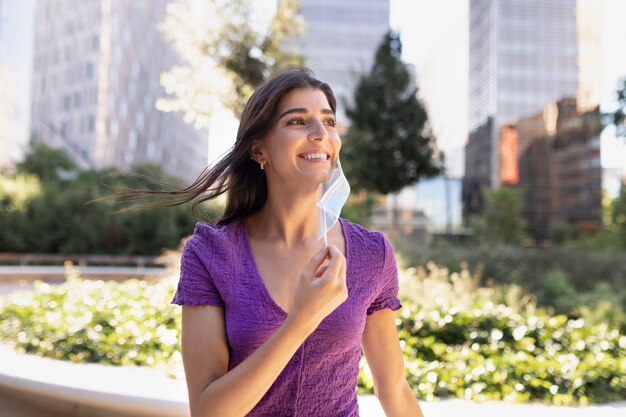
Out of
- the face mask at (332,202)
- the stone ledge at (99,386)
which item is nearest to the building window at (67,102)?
the stone ledge at (99,386)

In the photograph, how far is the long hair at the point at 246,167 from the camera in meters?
1.71

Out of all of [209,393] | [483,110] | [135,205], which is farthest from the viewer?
[483,110]

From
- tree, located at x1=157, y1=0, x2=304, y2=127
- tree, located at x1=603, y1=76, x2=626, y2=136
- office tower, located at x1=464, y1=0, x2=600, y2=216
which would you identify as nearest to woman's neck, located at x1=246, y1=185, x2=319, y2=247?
tree, located at x1=603, y1=76, x2=626, y2=136

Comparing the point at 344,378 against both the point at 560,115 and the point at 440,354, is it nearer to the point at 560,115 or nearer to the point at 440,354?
the point at 440,354

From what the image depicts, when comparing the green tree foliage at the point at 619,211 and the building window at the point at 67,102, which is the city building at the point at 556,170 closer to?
the green tree foliage at the point at 619,211

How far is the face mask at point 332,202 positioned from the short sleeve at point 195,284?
355mm

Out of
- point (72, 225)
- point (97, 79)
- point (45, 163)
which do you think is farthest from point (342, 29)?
point (72, 225)

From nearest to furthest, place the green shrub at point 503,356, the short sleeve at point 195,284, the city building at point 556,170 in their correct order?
the short sleeve at point 195,284 < the green shrub at point 503,356 < the city building at point 556,170

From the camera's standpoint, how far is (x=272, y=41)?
14.5 metres

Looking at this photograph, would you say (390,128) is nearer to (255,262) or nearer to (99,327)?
(99,327)

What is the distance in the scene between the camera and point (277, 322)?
1531 millimetres

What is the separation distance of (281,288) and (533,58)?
90848mm

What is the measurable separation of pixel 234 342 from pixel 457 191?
66.5 m

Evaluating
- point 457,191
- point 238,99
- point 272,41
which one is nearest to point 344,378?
point 238,99
